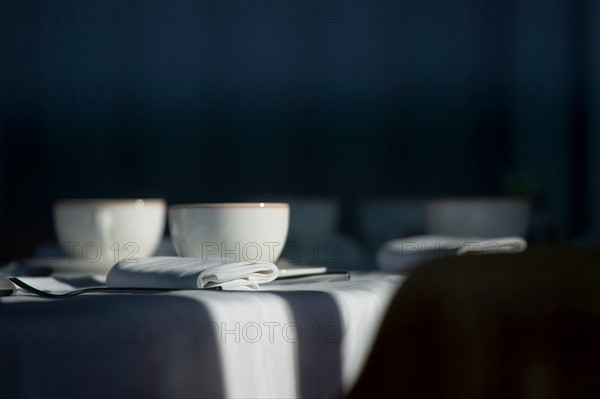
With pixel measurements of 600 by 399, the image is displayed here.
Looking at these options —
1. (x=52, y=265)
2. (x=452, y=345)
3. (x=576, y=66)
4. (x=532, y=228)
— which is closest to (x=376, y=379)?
(x=452, y=345)

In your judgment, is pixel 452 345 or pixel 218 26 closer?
pixel 452 345

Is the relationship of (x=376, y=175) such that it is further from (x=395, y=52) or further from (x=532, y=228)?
(x=532, y=228)

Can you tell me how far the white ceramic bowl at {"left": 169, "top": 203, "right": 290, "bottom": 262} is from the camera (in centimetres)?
85

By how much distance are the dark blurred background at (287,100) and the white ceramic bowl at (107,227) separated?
301cm

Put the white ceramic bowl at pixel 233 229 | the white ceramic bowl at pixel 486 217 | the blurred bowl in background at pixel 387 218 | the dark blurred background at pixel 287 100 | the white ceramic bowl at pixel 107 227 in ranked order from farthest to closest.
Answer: the dark blurred background at pixel 287 100
the blurred bowl in background at pixel 387 218
the white ceramic bowl at pixel 486 217
the white ceramic bowl at pixel 107 227
the white ceramic bowl at pixel 233 229

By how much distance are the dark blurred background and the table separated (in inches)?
129

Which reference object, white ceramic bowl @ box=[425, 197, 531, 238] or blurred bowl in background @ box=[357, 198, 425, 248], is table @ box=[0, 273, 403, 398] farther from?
blurred bowl in background @ box=[357, 198, 425, 248]

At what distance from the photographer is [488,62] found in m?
4.08

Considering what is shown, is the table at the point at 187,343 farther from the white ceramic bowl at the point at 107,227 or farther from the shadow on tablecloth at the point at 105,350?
the white ceramic bowl at the point at 107,227

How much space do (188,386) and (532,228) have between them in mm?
2155

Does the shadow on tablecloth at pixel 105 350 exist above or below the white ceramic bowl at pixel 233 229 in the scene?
below

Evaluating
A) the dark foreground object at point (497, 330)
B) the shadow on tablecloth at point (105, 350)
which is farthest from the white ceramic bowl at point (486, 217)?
the dark foreground object at point (497, 330)

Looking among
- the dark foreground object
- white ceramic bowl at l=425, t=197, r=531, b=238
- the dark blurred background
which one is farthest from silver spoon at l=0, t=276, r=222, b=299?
the dark blurred background

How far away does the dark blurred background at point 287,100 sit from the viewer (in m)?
3.99
